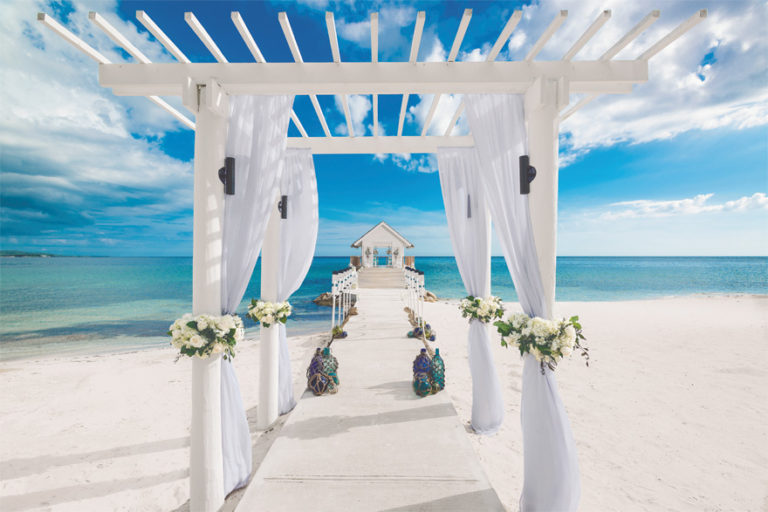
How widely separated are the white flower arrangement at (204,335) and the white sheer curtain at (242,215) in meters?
0.24

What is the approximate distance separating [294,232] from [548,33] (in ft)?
11.3

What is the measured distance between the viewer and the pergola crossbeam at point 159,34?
2.15m

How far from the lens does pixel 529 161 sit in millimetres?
2725

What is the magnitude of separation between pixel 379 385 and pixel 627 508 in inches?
110

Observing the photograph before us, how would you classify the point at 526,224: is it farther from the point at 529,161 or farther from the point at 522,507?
the point at 522,507

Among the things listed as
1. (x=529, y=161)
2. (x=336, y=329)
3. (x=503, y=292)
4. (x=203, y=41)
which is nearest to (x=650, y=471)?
(x=529, y=161)

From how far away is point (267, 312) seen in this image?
3738mm

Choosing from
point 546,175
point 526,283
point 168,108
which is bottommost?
point 526,283

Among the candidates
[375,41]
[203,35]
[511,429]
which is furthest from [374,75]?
[511,429]

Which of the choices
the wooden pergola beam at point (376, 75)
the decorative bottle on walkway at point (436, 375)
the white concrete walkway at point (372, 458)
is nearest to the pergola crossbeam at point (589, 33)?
the wooden pergola beam at point (376, 75)

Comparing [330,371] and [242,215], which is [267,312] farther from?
[242,215]

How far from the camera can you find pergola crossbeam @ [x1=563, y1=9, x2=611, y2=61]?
82.7 inches

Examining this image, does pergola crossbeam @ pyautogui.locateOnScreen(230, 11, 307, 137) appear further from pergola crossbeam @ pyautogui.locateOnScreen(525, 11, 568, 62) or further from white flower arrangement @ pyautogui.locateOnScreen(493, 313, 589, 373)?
white flower arrangement @ pyautogui.locateOnScreen(493, 313, 589, 373)

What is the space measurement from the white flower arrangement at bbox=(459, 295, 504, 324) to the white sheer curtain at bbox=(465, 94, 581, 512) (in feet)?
3.06
